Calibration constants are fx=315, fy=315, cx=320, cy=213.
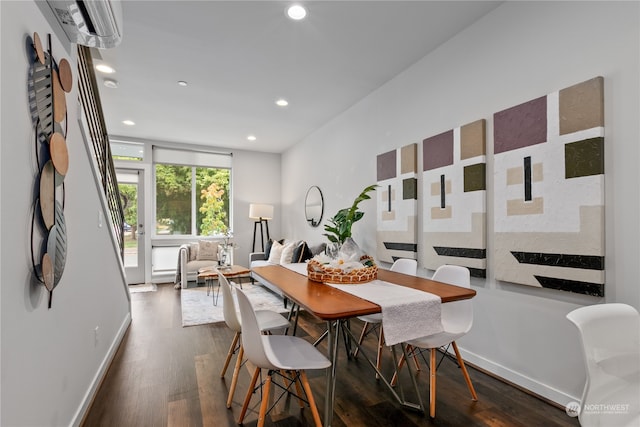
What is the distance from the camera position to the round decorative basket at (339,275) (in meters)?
2.02

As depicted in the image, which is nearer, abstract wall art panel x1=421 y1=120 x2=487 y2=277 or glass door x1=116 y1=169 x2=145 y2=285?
abstract wall art panel x1=421 y1=120 x2=487 y2=277

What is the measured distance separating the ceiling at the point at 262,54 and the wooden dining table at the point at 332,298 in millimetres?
2002

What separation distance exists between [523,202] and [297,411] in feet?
6.59

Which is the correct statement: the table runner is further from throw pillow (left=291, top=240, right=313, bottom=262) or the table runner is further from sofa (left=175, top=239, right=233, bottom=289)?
sofa (left=175, top=239, right=233, bottom=289)

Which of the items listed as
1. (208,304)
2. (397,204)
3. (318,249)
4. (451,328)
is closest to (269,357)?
(451,328)

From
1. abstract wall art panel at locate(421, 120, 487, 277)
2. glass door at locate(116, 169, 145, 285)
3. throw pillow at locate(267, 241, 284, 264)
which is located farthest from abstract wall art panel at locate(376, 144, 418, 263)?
glass door at locate(116, 169, 145, 285)

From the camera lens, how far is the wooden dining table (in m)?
1.42

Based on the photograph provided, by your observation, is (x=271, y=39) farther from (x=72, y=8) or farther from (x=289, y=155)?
(x=289, y=155)

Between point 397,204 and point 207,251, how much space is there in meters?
3.98

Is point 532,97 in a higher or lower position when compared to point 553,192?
higher

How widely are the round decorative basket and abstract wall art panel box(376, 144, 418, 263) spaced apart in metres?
1.18

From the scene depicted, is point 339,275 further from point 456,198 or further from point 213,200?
point 213,200

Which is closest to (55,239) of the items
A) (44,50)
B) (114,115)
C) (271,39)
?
(44,50)

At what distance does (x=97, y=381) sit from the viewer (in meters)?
2.21
